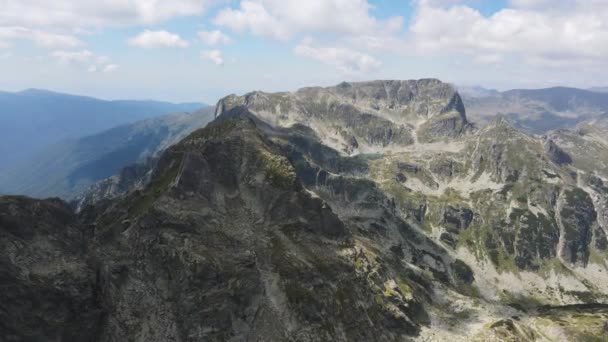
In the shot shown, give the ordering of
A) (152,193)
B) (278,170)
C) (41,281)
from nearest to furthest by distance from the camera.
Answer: (41,281), (152,193), (278,170)

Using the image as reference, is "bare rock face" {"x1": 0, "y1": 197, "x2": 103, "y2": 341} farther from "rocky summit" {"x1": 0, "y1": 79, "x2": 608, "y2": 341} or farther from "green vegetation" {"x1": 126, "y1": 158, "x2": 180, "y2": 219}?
"green vegetation" {"x1": 126, "y1": 158, "x2": 180, "y2": 219}

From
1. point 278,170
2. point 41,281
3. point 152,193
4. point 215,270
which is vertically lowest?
point 215,270

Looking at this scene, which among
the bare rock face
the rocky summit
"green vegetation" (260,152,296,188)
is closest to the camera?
the bare rock face

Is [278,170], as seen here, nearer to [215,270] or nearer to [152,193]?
[152,193]

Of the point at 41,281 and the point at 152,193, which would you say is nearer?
the point at 41,281

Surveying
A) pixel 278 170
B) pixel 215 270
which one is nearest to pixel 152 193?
pixel 278 170

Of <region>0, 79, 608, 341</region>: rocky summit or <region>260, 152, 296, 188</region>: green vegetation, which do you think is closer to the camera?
<region>0, 79, 608, 341</region>: rocky summit

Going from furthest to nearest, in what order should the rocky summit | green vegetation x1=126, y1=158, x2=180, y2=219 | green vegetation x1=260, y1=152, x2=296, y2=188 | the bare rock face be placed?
green vegetation x1=260, y1=152, x2=296, y2=188
green vegetation x1=126, y1=158, x2=180, y2=219
the rocky summit
the bare rock face

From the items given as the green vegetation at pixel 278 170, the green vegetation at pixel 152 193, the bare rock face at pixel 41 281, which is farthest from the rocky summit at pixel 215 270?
the green vegetation at pixel 152 193

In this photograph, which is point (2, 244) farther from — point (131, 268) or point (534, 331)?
point (534, 331)

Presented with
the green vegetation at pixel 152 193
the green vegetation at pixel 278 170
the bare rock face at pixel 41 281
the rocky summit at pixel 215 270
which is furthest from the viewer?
the green vegetation at pixel 278 170

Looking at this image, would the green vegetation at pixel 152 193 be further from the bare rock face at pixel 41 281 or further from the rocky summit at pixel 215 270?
the bare rock face at pixel 41 281

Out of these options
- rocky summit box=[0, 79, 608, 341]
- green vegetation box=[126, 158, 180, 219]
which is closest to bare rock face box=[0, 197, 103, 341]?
rocky summit box=[0, 79, 608, 341]
